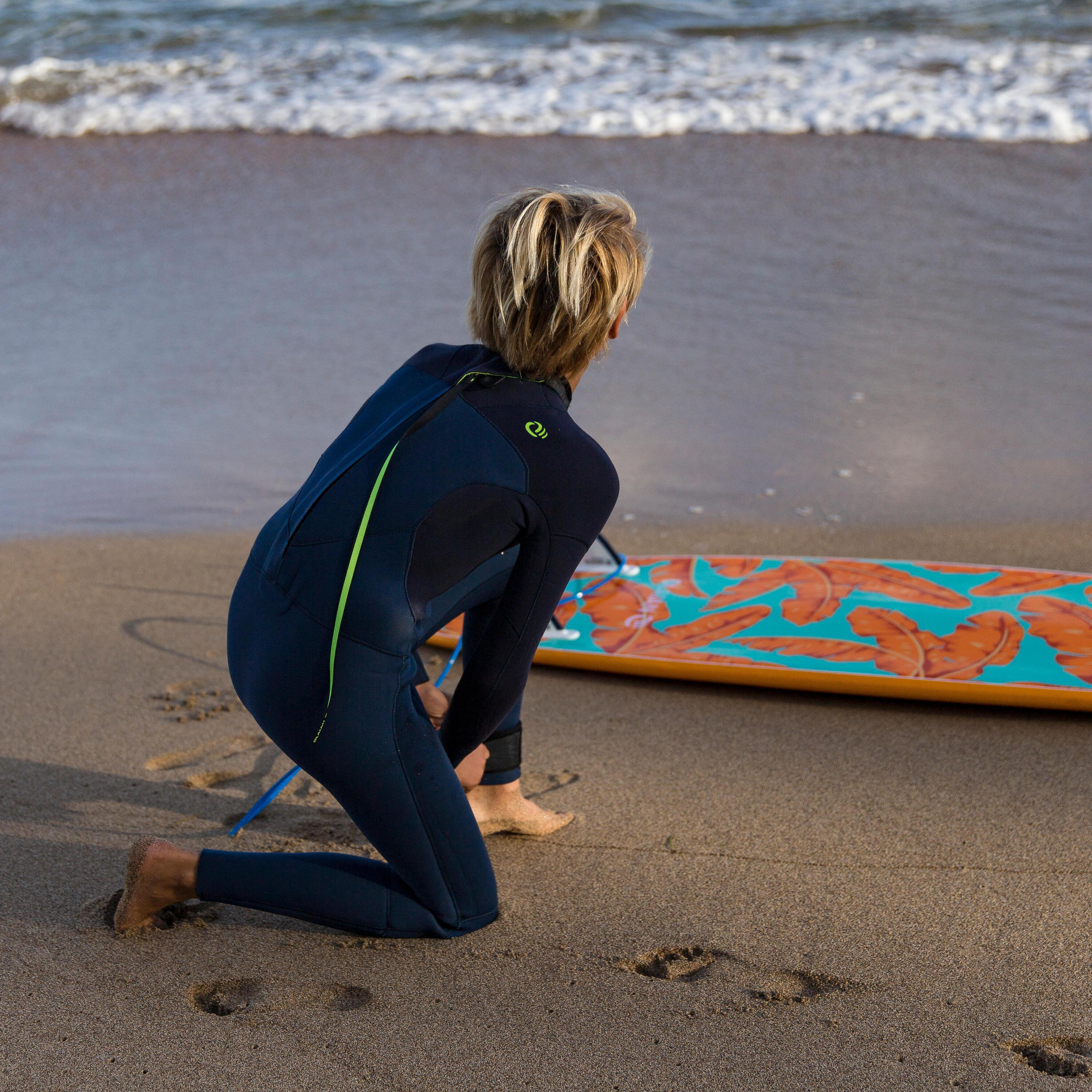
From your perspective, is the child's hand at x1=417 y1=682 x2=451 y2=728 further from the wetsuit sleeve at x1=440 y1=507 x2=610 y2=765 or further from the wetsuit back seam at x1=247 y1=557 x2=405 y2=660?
the wetsuit back seam at x1=247 y1=557 x2=405 y2=660

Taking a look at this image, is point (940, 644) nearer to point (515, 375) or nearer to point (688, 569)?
point (688, 569)

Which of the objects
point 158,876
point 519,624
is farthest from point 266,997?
point 519,624

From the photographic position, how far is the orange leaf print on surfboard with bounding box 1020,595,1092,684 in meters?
2.91

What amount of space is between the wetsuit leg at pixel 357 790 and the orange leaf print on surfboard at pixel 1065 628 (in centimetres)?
178

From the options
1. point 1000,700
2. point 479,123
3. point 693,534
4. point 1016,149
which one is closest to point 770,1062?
point 1000,700

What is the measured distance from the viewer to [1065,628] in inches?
121

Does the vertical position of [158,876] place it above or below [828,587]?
above

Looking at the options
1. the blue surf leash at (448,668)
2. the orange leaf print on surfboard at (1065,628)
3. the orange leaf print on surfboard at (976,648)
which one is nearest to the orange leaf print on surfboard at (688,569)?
the blue surf leash at (448,668)

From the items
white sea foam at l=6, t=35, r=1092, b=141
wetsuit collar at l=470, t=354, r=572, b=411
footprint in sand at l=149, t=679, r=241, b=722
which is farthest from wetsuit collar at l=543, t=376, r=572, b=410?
white sea foam at l=6, t=35, r=1092, b=141

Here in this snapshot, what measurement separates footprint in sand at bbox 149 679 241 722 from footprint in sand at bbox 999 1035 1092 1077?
6.39 feet

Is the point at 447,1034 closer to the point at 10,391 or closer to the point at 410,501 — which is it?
the point at 410,501

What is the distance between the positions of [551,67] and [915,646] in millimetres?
7562

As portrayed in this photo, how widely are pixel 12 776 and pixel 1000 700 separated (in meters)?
2.40

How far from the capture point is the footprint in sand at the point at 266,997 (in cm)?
180
